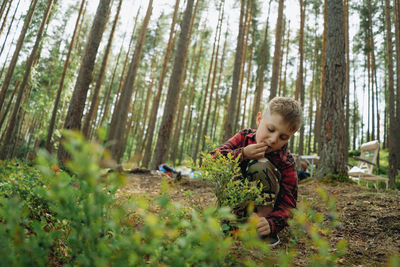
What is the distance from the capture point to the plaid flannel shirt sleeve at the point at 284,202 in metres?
1.65

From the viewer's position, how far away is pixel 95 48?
5.27m

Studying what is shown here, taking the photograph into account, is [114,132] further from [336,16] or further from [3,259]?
[3,259]

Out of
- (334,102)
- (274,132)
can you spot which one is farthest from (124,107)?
(274,132)

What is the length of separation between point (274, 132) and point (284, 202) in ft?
1.78

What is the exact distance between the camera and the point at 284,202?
179cm

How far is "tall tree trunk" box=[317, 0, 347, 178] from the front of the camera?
4695mm

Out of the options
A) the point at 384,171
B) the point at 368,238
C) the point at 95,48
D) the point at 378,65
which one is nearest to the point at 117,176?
the point at 368,238

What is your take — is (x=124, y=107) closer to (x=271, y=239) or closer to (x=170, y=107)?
(x=170, y=107)

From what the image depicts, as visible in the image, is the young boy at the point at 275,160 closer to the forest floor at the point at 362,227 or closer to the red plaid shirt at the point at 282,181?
the red plaid shirt at the point at 282,181

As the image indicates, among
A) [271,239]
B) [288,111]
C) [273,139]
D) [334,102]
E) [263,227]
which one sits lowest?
[271,239]

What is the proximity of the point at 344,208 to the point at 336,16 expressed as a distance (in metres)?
4.30

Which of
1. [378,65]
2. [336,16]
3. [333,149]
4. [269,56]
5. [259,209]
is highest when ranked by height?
[378,65]

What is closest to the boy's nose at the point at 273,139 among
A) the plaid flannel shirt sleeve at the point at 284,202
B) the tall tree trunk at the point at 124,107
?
the plaid flannel shirt sleeve at the point at 284,202

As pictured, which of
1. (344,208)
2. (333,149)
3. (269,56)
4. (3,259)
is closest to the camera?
(3,259)
